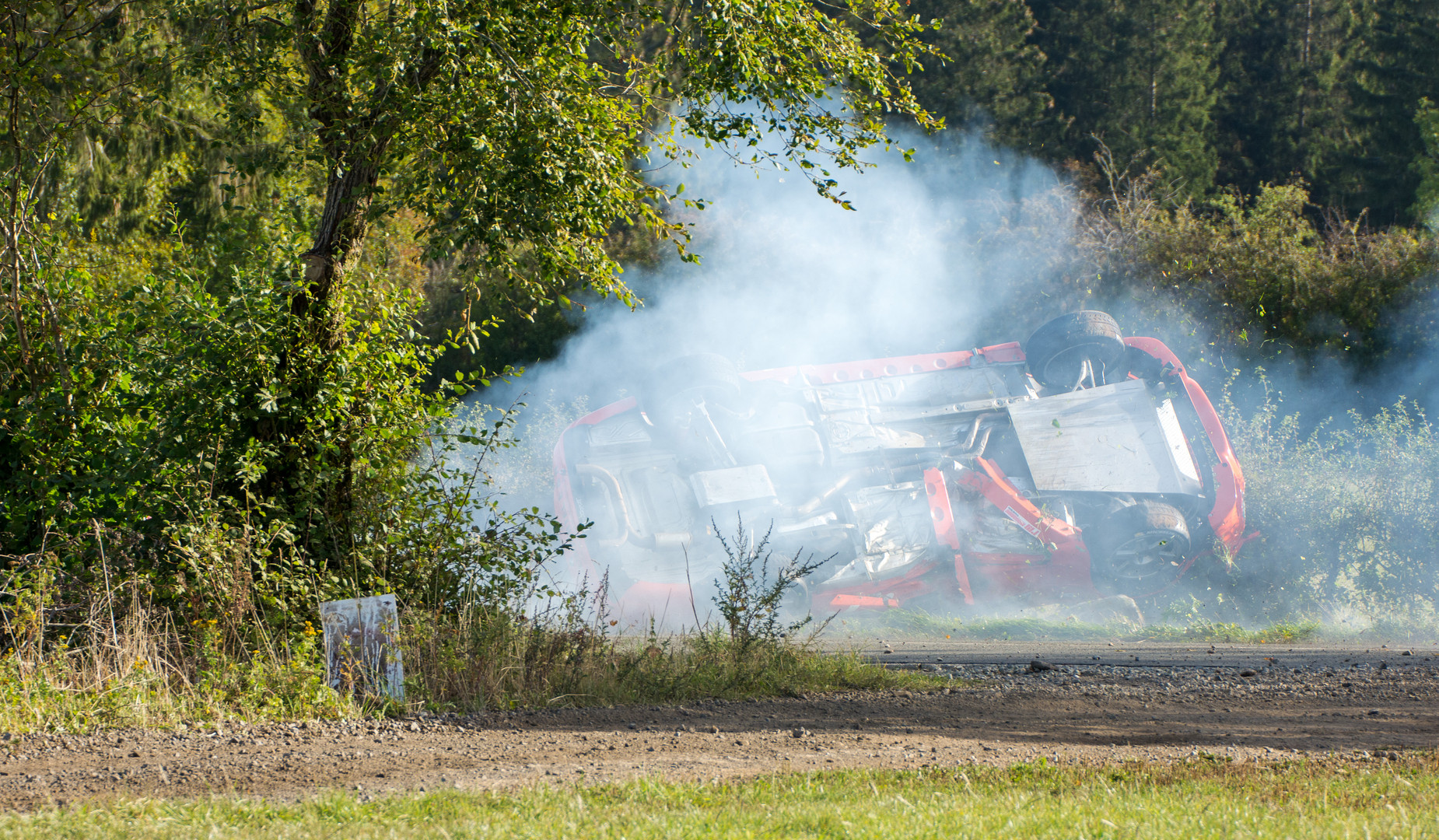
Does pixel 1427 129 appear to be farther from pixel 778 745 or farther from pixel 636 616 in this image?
pixel 778 745

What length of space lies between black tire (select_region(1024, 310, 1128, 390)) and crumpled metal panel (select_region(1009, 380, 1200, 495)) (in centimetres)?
38

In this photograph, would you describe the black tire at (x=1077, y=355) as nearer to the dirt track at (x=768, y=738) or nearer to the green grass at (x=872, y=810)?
A: the dirt track at (x=768, y=738)

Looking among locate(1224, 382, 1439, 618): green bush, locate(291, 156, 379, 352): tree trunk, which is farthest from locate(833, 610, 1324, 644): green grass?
locate(291, 156, 379, 352): tree trunk

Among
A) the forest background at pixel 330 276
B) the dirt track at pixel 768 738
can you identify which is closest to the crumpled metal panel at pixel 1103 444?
the dirt track at pixel 768 738

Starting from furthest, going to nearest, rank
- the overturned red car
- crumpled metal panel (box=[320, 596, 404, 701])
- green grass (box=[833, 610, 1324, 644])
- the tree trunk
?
the overturned red car, green grass (box=[833, 610, 1324, 644]), the tree trunk, crumpled metal panel (box=[320, 596, 404, 701])

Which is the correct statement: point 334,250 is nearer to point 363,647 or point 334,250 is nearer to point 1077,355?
point 363,647

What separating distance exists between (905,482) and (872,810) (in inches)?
316

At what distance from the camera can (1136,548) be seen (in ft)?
39.0

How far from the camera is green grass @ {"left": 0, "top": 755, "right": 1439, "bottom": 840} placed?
3.55 m

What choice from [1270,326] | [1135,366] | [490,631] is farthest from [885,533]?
[1270,326]

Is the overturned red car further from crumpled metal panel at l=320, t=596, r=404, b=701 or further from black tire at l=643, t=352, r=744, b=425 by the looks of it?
crumpled metal panel at l=320, t=596, r=404, b=701

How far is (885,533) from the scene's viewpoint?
11555mm

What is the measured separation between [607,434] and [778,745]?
682cm

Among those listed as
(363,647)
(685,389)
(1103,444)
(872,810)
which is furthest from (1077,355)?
(872,810)
